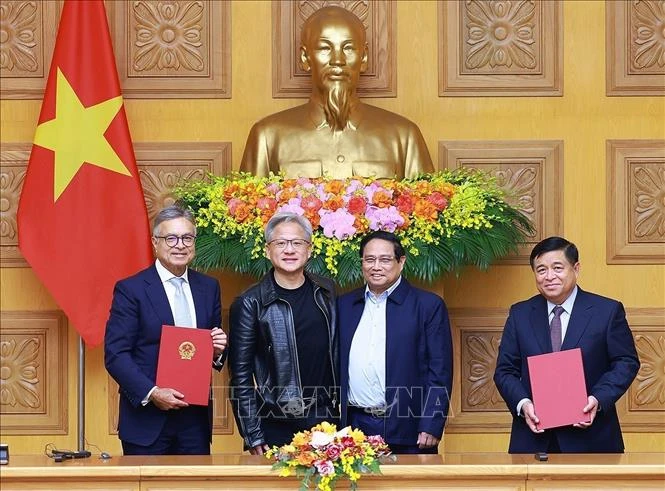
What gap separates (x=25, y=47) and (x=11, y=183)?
2.08 ft

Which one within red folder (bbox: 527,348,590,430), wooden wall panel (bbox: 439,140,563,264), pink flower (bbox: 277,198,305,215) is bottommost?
red folder (bbox: 527,348,590,430)

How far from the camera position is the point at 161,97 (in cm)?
598

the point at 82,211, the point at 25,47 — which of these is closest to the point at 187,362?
the point at 82,211

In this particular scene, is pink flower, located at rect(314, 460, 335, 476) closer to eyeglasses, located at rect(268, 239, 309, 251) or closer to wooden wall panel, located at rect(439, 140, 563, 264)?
eyeglasses, located at rect(268, 239, 309, 251)

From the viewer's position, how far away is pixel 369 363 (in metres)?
4.25

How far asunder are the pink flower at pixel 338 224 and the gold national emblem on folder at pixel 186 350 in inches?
37.7

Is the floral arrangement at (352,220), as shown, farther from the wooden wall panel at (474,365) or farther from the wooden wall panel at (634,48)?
the wooden wall panel at (634,48)

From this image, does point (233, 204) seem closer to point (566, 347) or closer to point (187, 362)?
point (187, 362)

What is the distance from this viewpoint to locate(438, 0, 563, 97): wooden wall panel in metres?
5.94

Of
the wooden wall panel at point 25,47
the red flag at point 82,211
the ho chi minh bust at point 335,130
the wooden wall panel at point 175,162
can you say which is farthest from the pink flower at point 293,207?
the wooden wall panel at point 25,47

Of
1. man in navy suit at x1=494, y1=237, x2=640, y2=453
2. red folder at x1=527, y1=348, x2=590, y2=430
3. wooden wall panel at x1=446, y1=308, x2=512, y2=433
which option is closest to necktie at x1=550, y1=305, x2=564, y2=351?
man in navy suit at x1=494, y1=237, x2=640, y2=453

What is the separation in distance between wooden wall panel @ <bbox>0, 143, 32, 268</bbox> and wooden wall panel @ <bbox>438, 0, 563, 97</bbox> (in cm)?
200

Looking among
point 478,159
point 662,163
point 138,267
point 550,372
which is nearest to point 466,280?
point 478,159

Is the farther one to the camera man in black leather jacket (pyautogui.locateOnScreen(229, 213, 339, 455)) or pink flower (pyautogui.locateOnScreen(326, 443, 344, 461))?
man in black leather jacket (pyautogui.locateOnScreen(229, 213, 339, 455))
